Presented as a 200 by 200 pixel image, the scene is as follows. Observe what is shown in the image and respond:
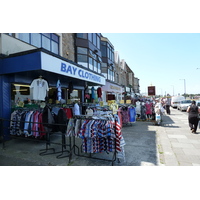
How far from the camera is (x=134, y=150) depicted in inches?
207

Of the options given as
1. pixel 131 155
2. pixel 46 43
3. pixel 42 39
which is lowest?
pixel 131 155

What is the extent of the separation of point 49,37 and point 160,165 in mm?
10677

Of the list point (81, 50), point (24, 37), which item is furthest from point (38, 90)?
point (81, 50)

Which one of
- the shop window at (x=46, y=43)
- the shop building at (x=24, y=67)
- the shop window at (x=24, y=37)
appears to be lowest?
the shop building at (x=24, y=67)

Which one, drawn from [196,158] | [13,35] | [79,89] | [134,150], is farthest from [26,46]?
[196,158]

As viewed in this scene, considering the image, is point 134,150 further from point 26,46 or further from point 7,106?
point 26,46

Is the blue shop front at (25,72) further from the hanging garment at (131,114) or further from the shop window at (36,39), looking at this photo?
the hanging garment at (131,114)

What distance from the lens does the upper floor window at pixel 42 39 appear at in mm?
8141

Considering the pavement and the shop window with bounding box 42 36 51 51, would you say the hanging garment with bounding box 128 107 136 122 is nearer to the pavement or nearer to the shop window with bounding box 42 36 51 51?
the pavement

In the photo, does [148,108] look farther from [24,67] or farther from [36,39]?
[36,39]

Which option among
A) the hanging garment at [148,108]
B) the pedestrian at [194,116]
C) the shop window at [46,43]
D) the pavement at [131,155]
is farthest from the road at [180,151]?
the shop window at [46,43]

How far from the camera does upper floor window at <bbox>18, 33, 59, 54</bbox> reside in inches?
320

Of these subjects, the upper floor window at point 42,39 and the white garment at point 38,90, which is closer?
the white garment at point 38,90

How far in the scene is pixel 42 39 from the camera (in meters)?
9.47
